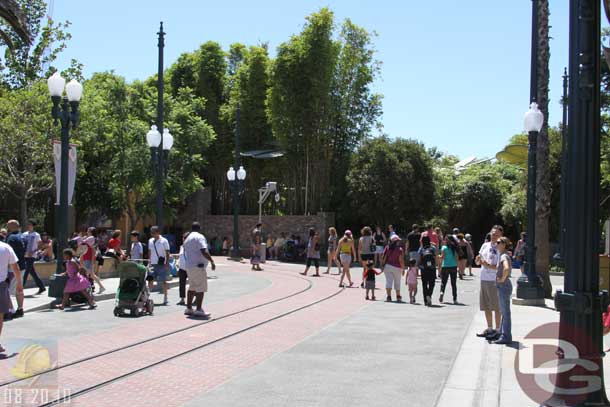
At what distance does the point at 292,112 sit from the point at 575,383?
101 ft

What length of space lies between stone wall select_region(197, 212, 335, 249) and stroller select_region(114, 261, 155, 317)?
22.7 metres

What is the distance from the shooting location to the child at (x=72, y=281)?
13.7 meters

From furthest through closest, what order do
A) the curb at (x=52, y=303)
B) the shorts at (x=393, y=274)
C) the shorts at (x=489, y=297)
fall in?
the shorts at (x=393, y=274) < the curb at (x=52, y=303) < the shorts at (x=489, y=297)

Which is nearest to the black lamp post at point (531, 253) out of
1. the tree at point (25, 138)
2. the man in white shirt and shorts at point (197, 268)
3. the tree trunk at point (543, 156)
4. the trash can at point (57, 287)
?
the tree trunk at point (543, 156)

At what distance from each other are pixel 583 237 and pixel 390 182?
28.8 metres

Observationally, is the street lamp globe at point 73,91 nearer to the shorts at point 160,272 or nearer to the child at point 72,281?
the child at point 72,281

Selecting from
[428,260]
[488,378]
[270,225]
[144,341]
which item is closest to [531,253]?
[428,260]

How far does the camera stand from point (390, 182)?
34.3 meters

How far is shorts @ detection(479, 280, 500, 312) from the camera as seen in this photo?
10445mm

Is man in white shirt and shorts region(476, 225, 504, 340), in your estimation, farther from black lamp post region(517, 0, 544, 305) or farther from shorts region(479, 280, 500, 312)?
black lamp post region(517, 0, 544, 305)

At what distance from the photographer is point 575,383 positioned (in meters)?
5.68

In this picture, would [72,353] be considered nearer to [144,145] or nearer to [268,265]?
[268,265]

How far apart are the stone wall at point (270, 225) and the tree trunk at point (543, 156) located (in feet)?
64.7

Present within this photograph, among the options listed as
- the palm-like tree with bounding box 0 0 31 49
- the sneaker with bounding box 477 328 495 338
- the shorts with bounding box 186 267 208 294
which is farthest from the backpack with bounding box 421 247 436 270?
the palm-like tree with bounding box 0 0 31 49
